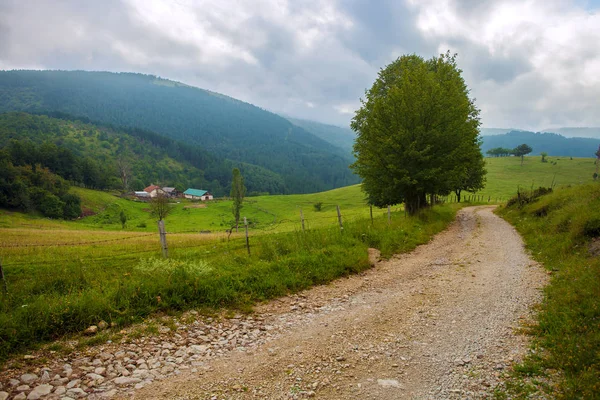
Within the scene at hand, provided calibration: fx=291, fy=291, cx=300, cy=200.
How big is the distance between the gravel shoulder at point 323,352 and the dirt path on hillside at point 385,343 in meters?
0.03

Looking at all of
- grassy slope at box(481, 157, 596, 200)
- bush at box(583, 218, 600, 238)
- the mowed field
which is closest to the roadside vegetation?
bush at box(583, 218, 600, 238)

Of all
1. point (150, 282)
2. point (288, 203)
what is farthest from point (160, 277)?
point (288, 203)

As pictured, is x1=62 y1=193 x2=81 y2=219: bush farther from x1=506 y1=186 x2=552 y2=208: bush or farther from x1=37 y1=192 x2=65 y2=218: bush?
x1=506 y1=186 x2=552 y2=208: bush

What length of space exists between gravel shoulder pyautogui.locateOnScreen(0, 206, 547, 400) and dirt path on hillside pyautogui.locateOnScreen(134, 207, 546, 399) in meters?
0.03

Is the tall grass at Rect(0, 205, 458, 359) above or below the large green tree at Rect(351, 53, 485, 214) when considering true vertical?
below

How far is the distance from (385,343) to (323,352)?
1.53 meters

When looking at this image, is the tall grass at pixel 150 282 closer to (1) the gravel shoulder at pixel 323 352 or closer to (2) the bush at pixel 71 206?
(1) the gravel shoulder at pixel 323 352

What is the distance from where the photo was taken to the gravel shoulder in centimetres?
540

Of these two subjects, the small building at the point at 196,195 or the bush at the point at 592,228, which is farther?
the small building at the point at 196,195

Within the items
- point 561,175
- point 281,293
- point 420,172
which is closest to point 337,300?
point 281,293

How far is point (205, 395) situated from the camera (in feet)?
17.5

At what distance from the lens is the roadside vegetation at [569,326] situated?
16.0ft

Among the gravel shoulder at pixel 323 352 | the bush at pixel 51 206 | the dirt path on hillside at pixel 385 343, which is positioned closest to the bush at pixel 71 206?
the bush at pixel 51 206

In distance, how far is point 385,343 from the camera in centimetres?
693
